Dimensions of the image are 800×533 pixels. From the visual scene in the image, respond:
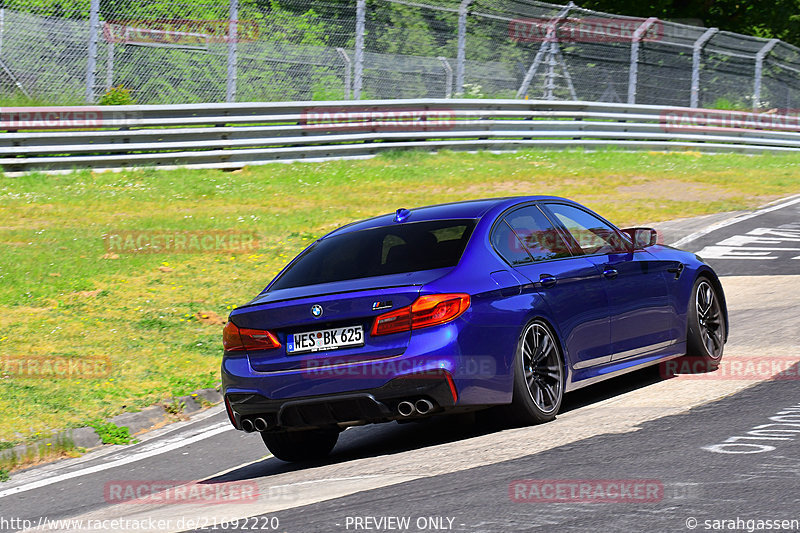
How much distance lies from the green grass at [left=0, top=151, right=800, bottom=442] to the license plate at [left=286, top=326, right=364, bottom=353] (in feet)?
9.03

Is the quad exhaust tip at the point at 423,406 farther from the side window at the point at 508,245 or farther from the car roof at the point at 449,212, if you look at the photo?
the car roof at the point at 449,212

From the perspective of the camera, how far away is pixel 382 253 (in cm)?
671

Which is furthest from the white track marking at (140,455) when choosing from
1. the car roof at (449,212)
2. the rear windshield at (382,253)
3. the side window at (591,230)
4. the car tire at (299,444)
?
the side window at (591,230)

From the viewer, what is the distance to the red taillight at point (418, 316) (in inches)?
235

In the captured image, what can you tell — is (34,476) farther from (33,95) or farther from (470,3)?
(470,3)

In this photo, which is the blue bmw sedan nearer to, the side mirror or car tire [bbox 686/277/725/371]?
the side mirror

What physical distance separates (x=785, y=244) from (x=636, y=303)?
26.2 feet

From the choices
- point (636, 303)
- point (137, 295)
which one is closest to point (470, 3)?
point (137, 295)

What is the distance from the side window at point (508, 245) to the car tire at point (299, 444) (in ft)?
5.05

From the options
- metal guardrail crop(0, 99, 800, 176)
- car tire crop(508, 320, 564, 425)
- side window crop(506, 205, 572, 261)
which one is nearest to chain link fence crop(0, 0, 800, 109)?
metal guardrail crop(0, 99, 800, 176)

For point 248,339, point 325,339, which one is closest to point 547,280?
point 325,339

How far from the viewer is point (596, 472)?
521cm

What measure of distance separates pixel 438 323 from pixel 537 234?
4.85 feet

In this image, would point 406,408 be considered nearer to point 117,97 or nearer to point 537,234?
point 537,234
